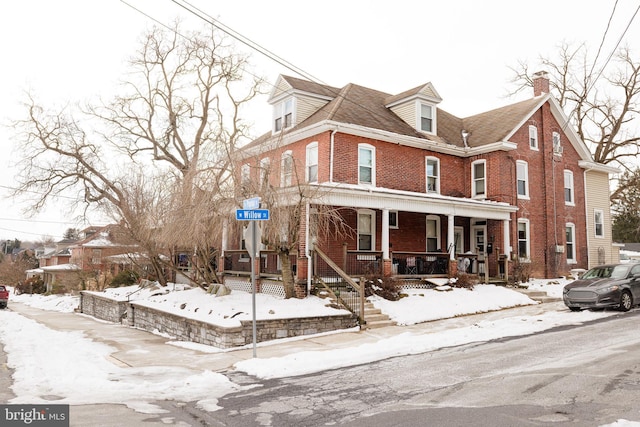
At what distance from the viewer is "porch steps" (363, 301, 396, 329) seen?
14356 millimetres

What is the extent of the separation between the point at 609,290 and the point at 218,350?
1169 cm

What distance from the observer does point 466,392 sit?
22.5ft

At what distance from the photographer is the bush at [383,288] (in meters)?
16.5

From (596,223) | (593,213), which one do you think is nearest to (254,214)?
(593,213)

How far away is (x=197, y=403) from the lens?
22.8ft

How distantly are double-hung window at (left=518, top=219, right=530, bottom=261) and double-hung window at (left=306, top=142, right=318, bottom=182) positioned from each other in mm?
11128

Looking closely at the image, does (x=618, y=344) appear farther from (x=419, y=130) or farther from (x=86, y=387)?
(x=419, y=130)

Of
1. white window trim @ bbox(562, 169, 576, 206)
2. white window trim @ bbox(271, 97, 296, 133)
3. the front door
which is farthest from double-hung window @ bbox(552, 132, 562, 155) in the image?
white window trim @ bbox(271, 97, 296, 133)

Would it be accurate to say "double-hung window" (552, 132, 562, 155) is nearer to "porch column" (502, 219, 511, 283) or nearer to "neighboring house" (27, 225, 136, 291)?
"porch column" (502, 219, 511, 283)

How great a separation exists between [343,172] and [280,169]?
512 cm

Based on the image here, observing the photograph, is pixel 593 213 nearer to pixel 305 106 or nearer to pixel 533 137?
pixel 533 137

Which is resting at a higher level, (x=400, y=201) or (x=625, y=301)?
(x=400, y=201)

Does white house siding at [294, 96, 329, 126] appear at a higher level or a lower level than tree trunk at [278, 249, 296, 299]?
higher

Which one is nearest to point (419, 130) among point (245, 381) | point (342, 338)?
point (342, 338)
